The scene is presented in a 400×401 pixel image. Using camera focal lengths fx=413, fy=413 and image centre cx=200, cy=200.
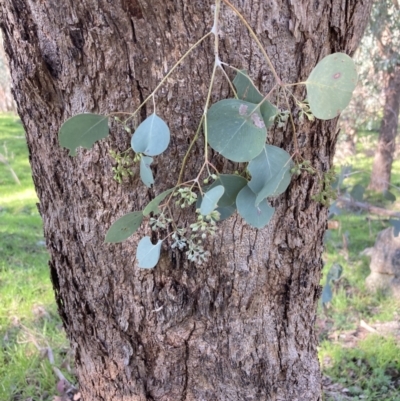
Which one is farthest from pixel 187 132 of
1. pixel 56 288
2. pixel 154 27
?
pixel 56 288

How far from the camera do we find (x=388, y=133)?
526 cm

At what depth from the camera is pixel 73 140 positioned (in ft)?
2.10

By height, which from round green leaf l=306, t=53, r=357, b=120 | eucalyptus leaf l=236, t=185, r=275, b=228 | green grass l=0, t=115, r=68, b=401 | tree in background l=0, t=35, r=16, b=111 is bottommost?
green grass l=0, t=115, r=68, b=401

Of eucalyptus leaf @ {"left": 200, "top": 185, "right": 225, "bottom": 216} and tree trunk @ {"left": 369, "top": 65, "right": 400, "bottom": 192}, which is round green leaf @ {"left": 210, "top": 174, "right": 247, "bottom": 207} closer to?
eucalyptus leaf @ {"left": 200, "top": 185, "right": 225, "bottom": 216}

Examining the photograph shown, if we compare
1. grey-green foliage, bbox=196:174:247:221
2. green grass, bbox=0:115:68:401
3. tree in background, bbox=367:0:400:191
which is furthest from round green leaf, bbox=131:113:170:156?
tree in background, bbox=367:0:400:191

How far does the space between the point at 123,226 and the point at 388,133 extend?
5279 mm

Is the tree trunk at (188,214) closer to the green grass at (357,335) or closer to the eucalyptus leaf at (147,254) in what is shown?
the eucalyptus leaf at (147,254)

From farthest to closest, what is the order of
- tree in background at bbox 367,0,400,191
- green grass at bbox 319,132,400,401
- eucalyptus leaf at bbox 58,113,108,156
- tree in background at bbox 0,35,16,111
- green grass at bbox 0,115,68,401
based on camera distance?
tree in background at bbox 0,35,16,111, tree in background at bbox 367,0,400,191, green grass at bbox 319,132,400,401, green grass at bbox 0,115,68,401, eucalyptus leaf at bbox 58,113,108,156

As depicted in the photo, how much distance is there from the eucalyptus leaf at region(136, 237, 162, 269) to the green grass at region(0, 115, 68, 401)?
1.38 metres

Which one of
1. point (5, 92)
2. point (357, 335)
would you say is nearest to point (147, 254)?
point (357, 335)

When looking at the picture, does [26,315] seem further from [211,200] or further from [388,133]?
[388,133]

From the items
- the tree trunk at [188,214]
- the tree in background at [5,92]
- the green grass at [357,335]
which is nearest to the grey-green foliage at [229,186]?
the tree trunk at [188,214]

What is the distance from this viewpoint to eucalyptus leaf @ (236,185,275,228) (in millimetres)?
631

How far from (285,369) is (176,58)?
2.52ft
